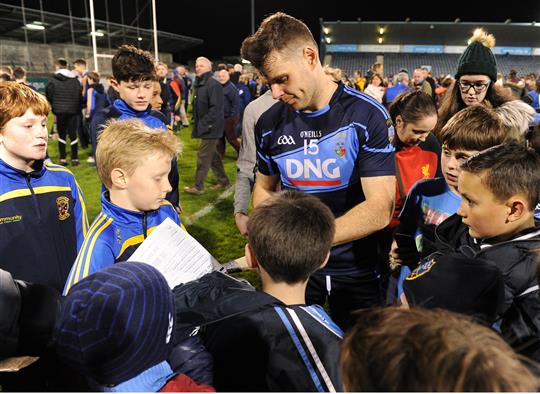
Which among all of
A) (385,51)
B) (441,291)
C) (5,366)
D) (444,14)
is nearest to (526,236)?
(441,291)

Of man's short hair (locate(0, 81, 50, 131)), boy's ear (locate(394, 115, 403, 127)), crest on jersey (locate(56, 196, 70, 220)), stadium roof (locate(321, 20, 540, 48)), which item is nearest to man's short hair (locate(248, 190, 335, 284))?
crest on jersey (locate(56, 196, 70, 220))

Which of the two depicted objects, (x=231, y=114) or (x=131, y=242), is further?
(x=231, y=114)

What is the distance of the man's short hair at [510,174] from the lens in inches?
61.4

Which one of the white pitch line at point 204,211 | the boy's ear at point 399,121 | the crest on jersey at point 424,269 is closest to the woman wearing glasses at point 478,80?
the boy's ear at point 399,121

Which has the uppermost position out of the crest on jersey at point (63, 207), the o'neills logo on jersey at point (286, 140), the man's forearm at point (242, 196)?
the o'neills logo on jersey at point (286, 140)

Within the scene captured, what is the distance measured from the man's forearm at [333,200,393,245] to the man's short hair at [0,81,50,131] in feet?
5.62

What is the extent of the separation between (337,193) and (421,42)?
48810 millimetres

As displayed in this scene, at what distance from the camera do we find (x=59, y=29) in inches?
1302

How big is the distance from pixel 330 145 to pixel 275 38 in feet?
1.81

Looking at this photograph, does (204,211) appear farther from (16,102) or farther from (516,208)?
(516,208)

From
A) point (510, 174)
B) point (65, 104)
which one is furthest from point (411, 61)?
point (510, 174)

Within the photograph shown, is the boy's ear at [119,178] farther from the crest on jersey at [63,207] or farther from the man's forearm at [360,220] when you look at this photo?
the man's forearm at [360,220]

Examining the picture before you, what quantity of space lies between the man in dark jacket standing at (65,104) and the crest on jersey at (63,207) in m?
7.22

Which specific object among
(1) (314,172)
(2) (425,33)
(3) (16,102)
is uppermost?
(2) (425,33)
